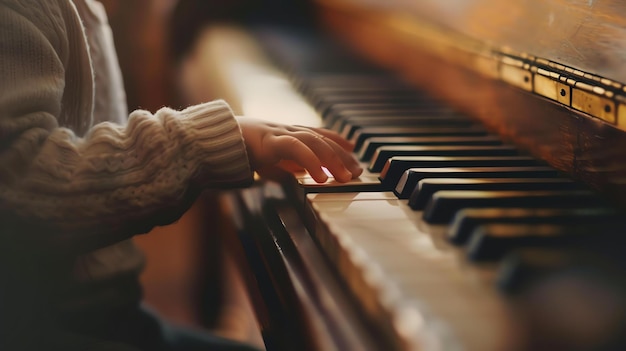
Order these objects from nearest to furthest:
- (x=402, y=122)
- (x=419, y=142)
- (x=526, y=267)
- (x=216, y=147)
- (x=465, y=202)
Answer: (x=526, y=267) < (x=465, y=202) < (x=216, y=147) < (x=419, y=142) < (x=402, y=122)

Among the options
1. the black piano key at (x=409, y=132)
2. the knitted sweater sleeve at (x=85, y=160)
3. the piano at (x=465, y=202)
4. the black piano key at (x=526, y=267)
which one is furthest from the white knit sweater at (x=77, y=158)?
the black piano key at (x=526, y=267)

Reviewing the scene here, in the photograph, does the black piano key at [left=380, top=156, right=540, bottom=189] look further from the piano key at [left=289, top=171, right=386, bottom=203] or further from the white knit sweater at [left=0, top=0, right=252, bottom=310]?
the white knit sweater at [left=0, top=0, right=252, bottom=310]

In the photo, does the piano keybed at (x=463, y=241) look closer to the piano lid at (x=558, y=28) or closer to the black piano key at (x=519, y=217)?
the black piano key at (x=519, y=217)

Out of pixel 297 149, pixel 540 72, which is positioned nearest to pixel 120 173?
pixel 297 149

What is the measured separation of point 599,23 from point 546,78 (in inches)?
3.2

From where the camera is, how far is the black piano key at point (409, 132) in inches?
34.7

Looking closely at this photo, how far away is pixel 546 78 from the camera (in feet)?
2.38

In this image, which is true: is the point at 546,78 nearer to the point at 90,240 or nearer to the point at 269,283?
the point at 269,283

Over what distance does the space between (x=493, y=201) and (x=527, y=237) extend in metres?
0.09

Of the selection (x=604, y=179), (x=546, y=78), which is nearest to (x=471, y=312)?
(x=604, y=179)

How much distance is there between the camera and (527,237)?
20.3 inches

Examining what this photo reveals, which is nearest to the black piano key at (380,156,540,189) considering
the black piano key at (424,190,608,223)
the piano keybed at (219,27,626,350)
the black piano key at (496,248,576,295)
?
the piano keybed at (219,27,626,350)

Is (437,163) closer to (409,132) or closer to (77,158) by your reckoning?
(409,132)

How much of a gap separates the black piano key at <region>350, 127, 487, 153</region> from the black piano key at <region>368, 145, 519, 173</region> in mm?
69
